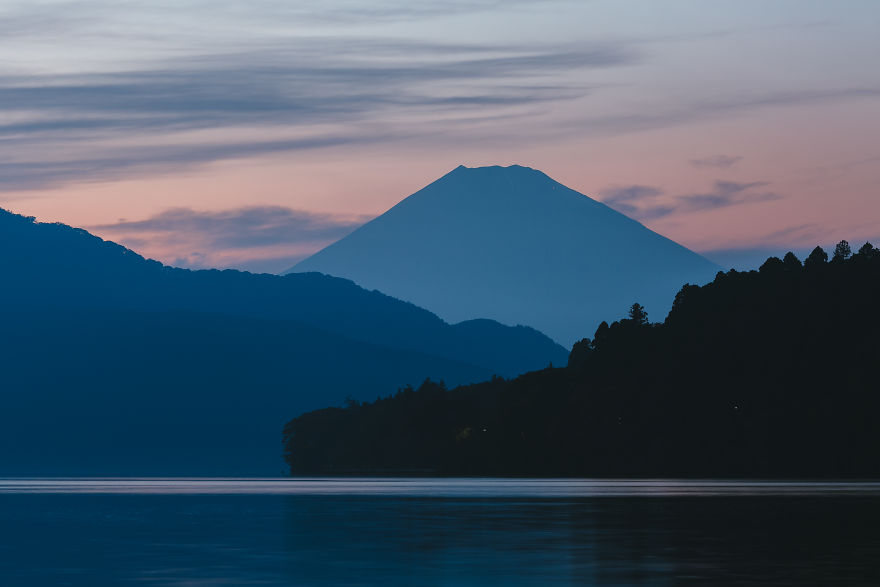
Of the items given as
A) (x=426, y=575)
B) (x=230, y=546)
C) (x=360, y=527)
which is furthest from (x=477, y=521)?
(x=426, y=575)

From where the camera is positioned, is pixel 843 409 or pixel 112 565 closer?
pixel 112 565

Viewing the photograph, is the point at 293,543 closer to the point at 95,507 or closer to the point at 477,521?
the point at 477,521

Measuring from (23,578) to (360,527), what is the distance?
30.9m

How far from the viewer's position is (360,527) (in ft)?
263

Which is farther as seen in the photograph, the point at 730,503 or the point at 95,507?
the point at 95,507

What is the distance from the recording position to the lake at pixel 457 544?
165ft

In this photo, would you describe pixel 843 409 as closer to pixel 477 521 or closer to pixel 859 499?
pixel 859 499

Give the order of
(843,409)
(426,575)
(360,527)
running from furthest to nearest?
(843,409) → (360,527) → (426,575)

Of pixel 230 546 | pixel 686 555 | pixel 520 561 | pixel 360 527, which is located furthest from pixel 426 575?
pixel 360 527

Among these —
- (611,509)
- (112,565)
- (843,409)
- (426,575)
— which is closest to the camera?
(426,575)

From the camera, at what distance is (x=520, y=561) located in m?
56.1

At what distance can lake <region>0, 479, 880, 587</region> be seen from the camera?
50.3 meters

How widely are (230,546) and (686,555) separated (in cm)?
2019

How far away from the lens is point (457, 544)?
Result: 65125 millimetres
